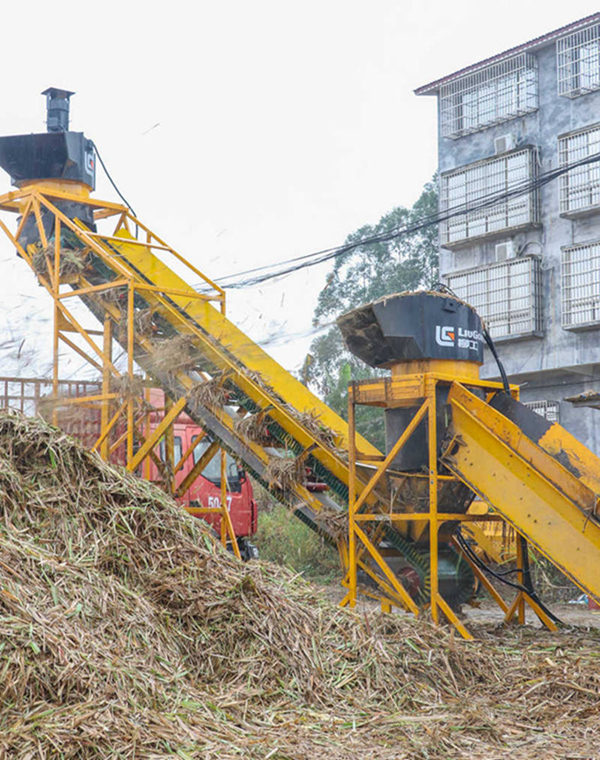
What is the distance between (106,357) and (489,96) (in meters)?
17.2

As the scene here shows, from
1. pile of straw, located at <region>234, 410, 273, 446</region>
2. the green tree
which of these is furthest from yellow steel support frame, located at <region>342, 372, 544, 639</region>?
the green tree

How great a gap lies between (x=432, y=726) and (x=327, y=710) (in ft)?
1.87

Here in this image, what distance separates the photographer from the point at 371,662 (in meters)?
5.77

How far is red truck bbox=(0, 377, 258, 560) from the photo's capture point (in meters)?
10.8

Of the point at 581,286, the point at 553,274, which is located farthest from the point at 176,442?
the point at 553,274

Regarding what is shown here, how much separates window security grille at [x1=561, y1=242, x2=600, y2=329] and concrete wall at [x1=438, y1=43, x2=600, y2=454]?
0.30 meters

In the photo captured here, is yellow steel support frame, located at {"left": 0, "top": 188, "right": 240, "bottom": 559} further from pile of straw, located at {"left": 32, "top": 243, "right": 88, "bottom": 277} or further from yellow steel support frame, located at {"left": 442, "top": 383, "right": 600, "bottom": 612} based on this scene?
yellow steel support frame, located at {"left": 442, "top": 383, "right": 600, "bottom": 612}

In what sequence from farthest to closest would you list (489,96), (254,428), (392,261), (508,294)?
(392,261)
(489,96)
(508,294)
(254,428)

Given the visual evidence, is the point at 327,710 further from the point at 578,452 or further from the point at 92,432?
the point at 92,432

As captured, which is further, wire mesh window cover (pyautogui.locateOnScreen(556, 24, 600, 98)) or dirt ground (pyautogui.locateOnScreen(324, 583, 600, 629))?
wire mesh window cover (pyautogui.locateOnScreen(556, 24, 600, 98))

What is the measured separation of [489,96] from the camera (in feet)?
79.9

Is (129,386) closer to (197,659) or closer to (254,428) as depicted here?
(254,428)

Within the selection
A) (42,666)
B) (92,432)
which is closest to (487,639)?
(42,666)

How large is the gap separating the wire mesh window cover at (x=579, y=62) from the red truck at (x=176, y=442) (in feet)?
43.8
